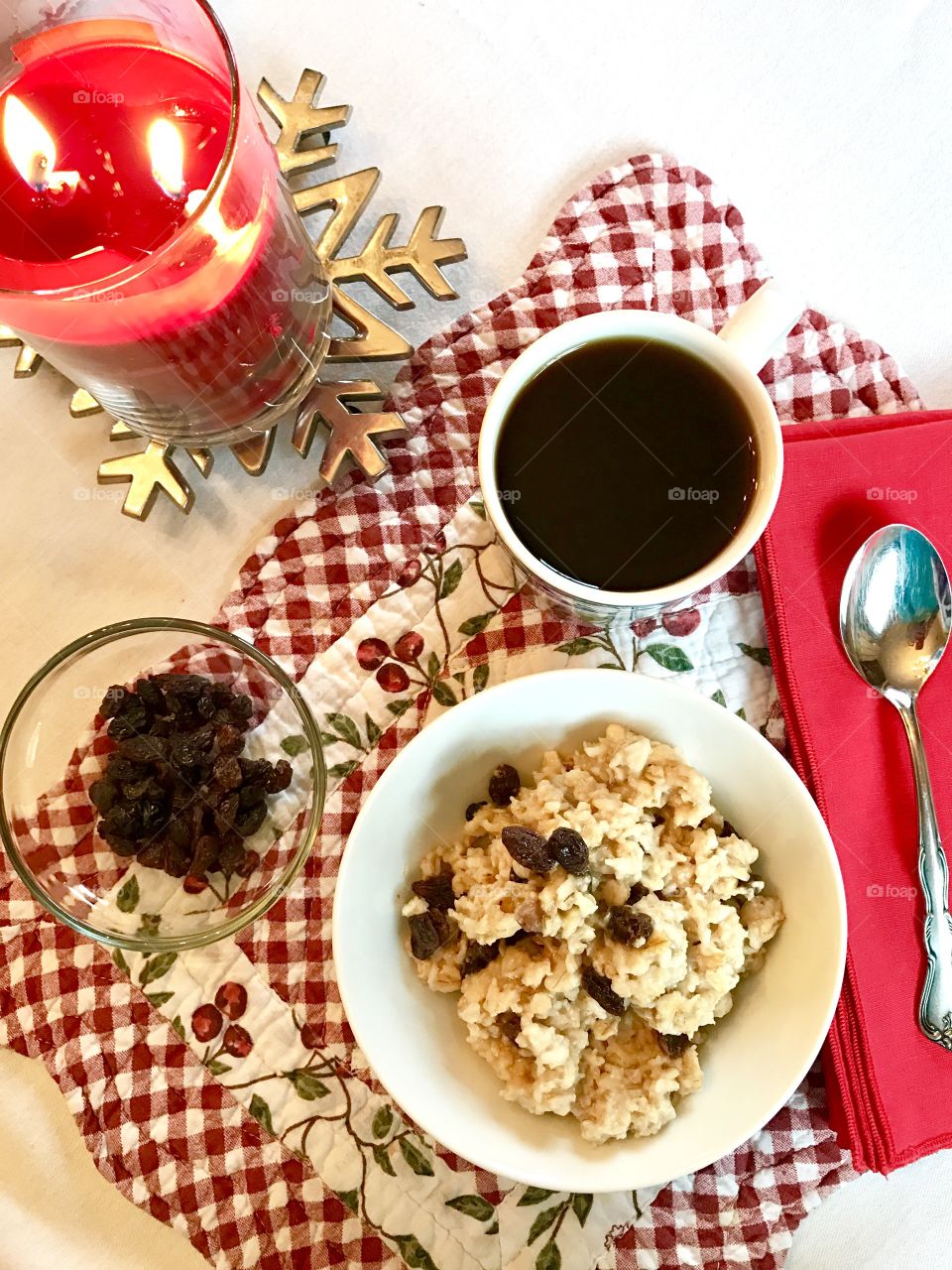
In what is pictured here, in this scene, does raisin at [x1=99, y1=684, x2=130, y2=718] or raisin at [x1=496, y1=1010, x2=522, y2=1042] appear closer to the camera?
raisin at [x1=496, y1=1010, x2=522, y2=1042]

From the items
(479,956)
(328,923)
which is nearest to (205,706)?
(328,923)

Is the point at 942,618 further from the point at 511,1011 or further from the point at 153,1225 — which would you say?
the point at 153,1225

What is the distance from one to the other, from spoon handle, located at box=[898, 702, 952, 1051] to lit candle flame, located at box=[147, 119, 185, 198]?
40.7 inches

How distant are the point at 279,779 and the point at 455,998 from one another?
326mm

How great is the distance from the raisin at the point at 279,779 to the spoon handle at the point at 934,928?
0.75m

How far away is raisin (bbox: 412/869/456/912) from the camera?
1.05 meters

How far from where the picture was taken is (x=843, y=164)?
52.4 inches

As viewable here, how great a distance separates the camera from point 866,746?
1.17 meters

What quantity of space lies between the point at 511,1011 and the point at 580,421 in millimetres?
631

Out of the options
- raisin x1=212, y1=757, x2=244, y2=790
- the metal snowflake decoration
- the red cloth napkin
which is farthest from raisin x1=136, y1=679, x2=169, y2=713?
the red cloth napkin

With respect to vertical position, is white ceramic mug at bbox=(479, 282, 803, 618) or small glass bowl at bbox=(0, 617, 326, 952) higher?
white ceramic mug at bbox=(479, 282, 803, 618)

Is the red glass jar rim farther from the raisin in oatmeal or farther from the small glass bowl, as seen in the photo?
the raisin in oatmeal

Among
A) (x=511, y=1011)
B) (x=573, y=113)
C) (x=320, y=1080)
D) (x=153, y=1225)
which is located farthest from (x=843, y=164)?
(x=153, y=1225)

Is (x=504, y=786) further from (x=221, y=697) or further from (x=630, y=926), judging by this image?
(x=221, y=697)
